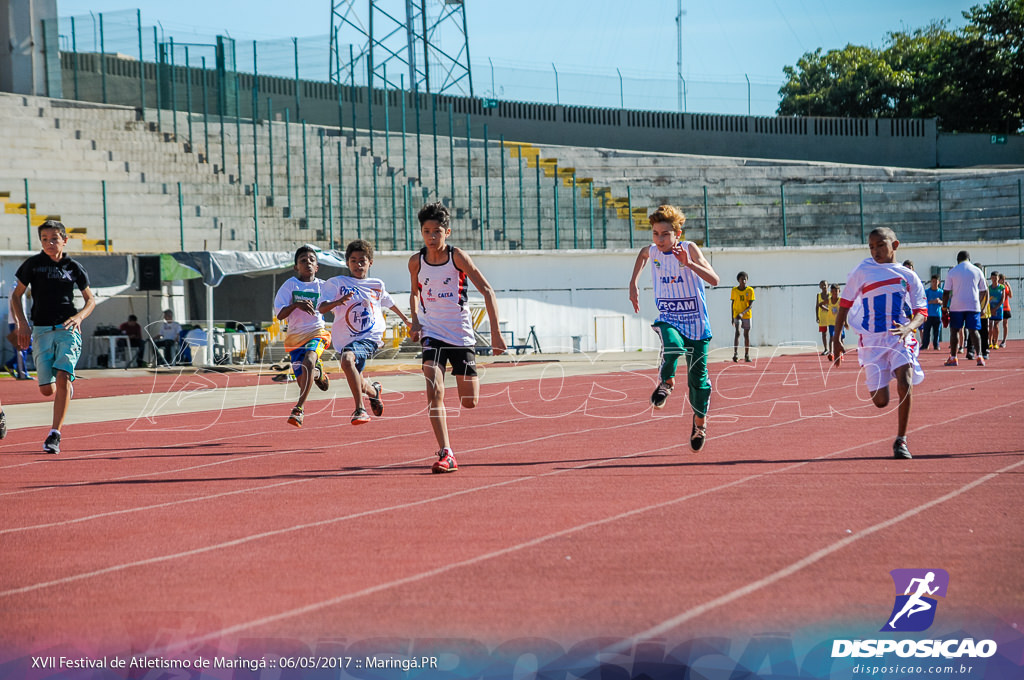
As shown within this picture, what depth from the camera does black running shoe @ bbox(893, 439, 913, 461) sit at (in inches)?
346

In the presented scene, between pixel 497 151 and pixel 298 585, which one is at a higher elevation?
pixel 497 151

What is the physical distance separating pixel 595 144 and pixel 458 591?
45.6 metres

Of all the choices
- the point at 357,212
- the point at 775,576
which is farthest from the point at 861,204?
the point at 775,576

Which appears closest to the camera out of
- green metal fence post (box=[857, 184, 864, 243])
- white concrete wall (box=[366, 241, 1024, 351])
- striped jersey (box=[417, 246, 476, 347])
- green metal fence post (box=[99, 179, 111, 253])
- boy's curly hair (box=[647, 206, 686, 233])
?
striped jersey (box=[417, 246, 476, 347])

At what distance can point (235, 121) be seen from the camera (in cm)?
3725

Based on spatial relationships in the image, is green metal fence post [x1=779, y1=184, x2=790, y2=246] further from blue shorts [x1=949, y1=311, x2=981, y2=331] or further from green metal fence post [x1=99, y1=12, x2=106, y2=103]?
green metal fence post [x1=99, y1=12, x2=106, y2=103]

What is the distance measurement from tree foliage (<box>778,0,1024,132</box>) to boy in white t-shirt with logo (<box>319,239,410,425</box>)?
1915 inches

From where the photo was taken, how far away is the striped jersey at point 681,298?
933 centimetres

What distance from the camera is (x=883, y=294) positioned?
9047 millimetres

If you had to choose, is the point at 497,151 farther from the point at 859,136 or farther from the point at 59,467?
the point at 59,467

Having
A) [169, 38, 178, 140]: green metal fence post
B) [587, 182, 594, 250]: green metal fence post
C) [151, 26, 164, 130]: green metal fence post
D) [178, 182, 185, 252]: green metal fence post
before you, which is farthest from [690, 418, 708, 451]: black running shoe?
[151, 26, 164, 130]: green metal fence post

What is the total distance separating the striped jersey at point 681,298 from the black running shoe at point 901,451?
67.6 inches

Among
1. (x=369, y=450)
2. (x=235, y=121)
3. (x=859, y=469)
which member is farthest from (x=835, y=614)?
(x=235, y=121)

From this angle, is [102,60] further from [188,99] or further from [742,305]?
[742,305]
